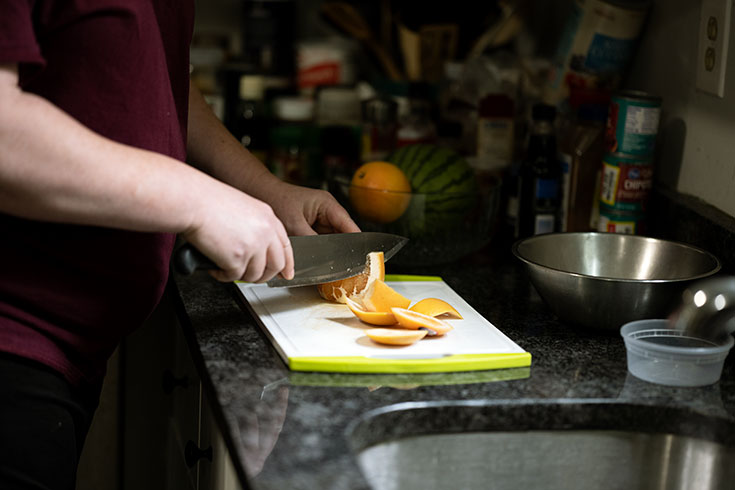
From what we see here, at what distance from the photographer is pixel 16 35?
719mm

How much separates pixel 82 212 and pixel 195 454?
13.6 inches

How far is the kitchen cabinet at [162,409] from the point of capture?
1.09m

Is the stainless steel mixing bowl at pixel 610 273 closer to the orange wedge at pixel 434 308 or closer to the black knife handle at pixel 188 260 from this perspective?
the orange wedge at pixel 434 308

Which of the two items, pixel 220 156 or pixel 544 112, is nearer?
pixel 220 156

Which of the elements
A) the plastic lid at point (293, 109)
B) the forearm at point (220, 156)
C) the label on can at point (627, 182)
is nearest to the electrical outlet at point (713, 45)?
the label on can at point (627, 182)

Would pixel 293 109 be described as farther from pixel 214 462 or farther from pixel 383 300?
pixel 214 462

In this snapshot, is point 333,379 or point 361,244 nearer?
point 333,379

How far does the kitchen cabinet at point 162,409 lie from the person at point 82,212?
15cm

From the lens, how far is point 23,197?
76 cm

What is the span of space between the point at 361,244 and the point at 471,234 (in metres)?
0.27

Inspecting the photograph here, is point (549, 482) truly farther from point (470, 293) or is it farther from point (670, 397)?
point (470, 293)

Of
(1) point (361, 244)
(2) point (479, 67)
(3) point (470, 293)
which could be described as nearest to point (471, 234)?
(3) point (470, 293)

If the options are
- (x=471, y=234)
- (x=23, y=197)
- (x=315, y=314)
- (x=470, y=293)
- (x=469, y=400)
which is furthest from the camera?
(x=471, y=234)

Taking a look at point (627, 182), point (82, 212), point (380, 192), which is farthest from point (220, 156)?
point (627, 182)
